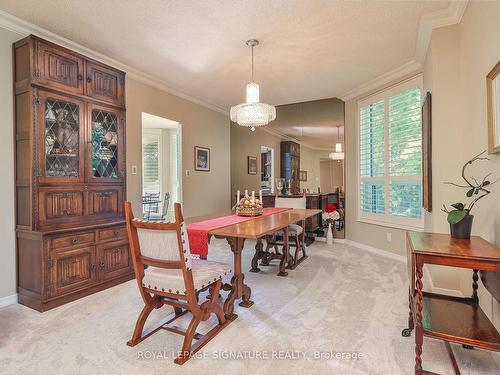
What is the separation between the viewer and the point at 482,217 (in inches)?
84.6

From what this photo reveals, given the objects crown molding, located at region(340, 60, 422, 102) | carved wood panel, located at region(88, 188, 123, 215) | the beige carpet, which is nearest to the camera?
the beige carpet

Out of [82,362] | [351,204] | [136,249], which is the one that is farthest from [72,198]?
[351,204]

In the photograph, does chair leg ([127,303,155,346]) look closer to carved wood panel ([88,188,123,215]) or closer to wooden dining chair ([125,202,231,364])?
wooden dining chair ([125,202,231,364])

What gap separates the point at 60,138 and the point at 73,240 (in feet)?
3.31

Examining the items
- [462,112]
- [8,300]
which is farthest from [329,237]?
[8,300]

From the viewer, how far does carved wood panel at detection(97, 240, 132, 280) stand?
10.1 ft

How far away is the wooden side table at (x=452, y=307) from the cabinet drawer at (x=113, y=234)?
2.80 meters

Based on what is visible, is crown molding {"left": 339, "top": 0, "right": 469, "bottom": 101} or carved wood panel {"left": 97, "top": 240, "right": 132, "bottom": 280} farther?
carved wood panel {"left": 97, "top": 240, "right": 132, "bottom": 280}

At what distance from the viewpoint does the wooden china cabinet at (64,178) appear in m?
2.66

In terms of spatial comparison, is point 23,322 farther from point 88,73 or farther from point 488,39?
point 488,39

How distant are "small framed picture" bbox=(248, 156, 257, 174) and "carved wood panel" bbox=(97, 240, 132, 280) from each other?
13.4ft

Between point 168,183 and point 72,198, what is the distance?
13.9ft

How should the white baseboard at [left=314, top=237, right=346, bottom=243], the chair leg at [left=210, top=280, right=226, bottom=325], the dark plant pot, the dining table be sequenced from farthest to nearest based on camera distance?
the white baseboard at [left=314, top=237, right=346, bottom=243]
the dining table
the chair leg at [left=210, top=280, right=226, bottom=325]
the dark plant pot

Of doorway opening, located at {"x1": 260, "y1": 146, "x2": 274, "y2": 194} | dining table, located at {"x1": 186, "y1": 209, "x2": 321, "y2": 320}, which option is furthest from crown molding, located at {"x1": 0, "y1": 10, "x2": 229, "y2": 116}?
doorway opening, located at {"x1": 260, "y1": 146, "x2": 274, "y2": 194}
